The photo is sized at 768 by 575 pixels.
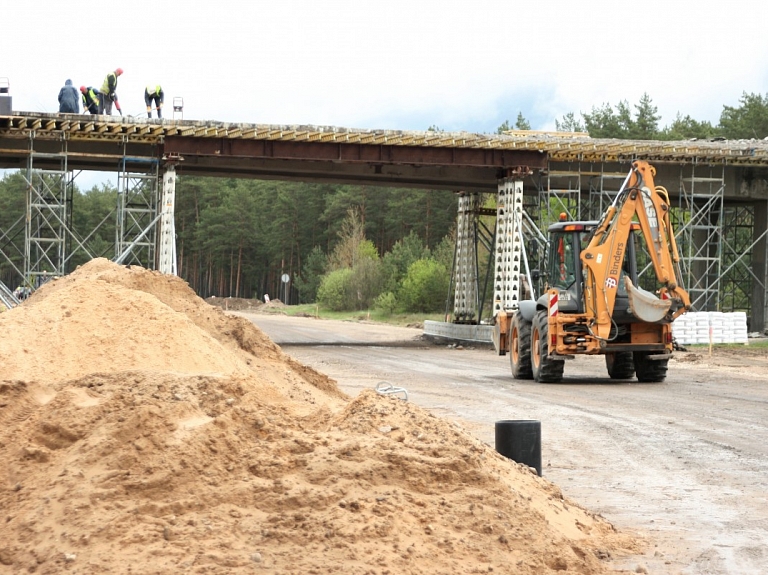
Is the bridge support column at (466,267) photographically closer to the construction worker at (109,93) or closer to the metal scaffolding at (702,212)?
the metal scaffolding at (702,212)

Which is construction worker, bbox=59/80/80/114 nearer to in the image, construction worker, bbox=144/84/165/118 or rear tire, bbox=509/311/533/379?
construction worker, bbox=144/84/165/118

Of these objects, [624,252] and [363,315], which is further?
[363,315]

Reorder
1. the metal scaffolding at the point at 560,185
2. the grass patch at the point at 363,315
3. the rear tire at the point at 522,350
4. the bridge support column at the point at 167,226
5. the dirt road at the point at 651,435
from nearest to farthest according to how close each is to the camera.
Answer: the dirt road at the point at 651,435
the rear tire at the point at 522,350
the bridge support column at the point at 167,226
the metal scaffolding at the point at 560,185
the grass patch at the point at 363,315

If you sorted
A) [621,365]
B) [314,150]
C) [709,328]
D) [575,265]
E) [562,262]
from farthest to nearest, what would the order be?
[314,150] → [709,328] → [621,365] → [562,262] → [575,265]

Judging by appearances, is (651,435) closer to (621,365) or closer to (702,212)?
(621,365)

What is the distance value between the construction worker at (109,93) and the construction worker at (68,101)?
930 millimetres

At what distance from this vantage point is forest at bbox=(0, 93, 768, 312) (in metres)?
75.6

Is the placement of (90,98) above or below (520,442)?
above

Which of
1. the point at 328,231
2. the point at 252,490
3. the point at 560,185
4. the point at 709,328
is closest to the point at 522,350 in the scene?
the point at 709,328

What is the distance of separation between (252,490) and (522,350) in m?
16.9

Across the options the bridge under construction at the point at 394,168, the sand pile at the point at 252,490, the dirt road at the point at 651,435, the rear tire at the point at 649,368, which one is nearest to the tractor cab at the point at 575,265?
the rear tire at the point at 649,368

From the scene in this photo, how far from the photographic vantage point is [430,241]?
302ft

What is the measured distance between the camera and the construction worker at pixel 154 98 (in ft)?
122

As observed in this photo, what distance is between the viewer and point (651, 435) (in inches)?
543
